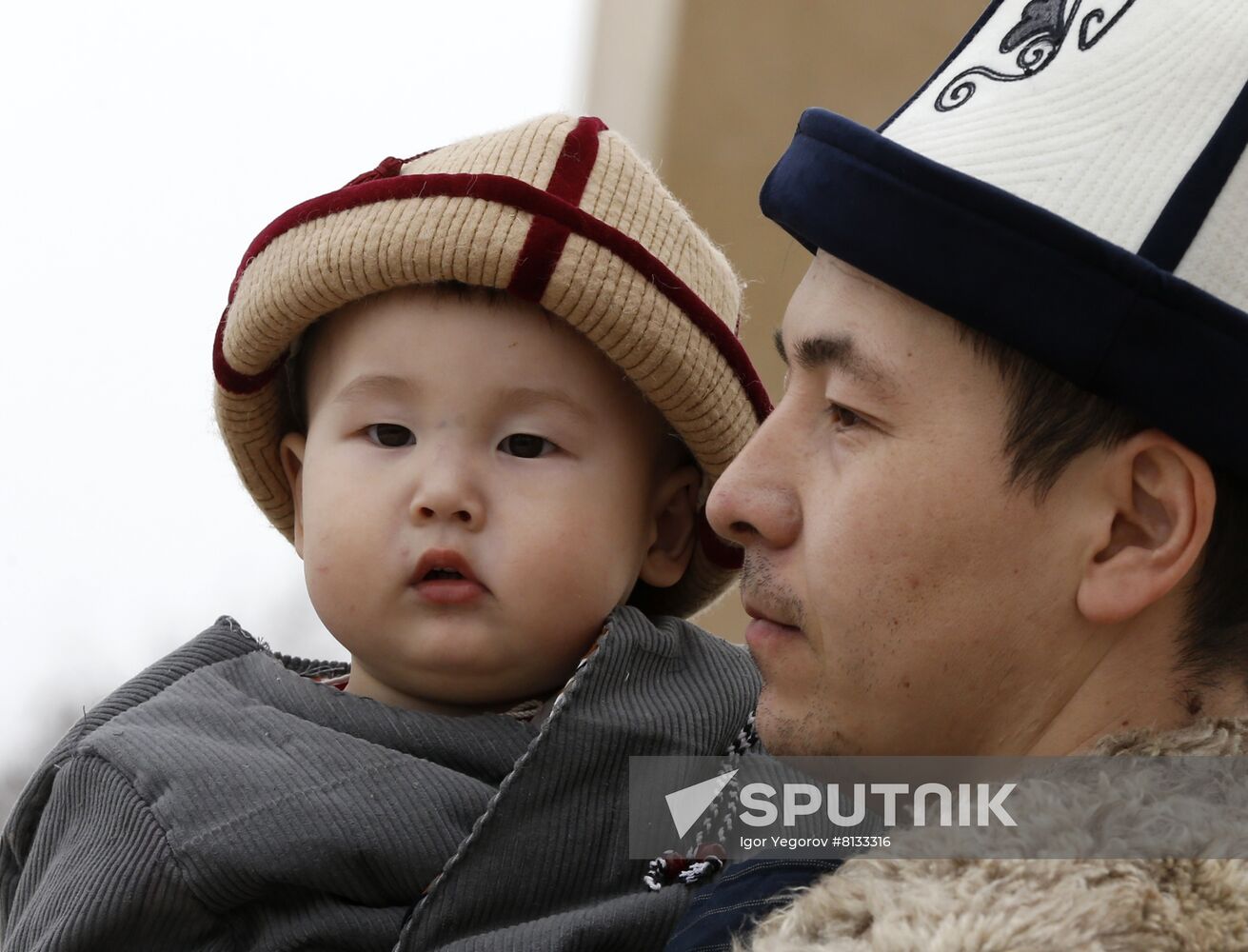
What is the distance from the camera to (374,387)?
1434mm

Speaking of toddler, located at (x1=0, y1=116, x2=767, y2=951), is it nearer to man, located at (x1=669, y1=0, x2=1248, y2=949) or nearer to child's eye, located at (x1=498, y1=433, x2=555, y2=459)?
child's eye, located at (x1=498, y1=433, x2=555, y2=459)

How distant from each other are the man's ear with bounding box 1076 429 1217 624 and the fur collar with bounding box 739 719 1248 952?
18 cm

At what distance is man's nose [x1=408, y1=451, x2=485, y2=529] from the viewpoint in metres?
1.35

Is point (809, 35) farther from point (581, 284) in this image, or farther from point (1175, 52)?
point (1175, 52)

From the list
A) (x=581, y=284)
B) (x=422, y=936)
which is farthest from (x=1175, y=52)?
(x=422, y=936)

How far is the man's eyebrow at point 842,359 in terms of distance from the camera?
1.07 m

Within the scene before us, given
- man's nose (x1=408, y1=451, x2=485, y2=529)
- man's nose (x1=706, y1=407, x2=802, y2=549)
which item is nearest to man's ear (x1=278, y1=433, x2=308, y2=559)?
man's nose (x1=408, y1=451, x2=485, y2=529)

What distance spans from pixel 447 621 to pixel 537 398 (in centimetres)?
23

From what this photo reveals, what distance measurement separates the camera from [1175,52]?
3.32 ft

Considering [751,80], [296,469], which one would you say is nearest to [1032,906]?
[296,469]

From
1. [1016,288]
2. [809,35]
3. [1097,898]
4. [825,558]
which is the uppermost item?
[809,35]

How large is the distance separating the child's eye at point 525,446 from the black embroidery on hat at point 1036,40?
51 cm

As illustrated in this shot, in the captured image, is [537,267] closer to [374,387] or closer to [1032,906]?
[374,387]

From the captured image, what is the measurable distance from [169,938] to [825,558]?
2.07 feet
